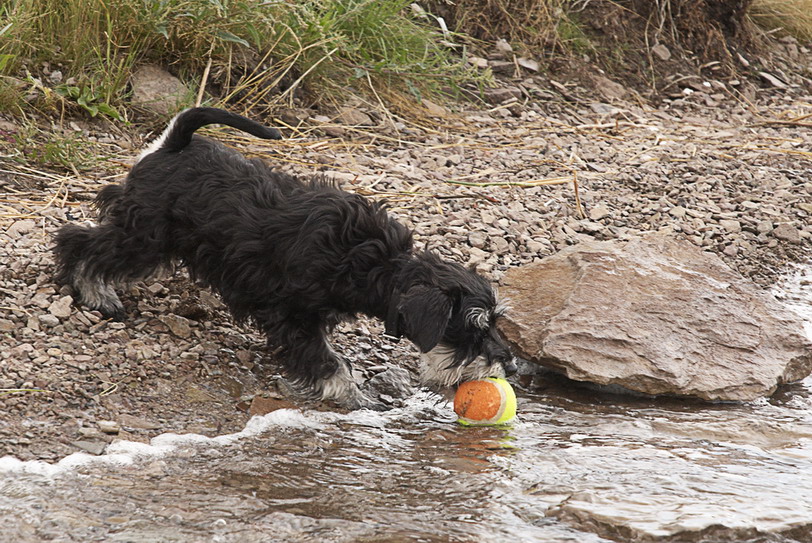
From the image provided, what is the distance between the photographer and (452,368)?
4.47 metres

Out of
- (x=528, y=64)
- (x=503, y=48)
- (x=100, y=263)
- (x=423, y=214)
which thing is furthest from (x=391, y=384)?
(x=503, y=48)

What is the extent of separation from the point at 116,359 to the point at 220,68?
13.0 feet

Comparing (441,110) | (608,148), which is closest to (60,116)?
(441,110)

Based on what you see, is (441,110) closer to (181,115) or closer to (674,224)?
(674,224)

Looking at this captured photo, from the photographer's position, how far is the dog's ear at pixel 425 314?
4141mm

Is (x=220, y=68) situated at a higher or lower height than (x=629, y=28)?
lower

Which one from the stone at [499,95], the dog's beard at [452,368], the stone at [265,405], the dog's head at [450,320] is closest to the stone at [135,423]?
the stone at [265,405]

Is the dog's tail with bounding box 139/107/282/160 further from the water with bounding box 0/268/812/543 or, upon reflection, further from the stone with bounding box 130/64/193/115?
the stone with bounding box 130/64/193/115

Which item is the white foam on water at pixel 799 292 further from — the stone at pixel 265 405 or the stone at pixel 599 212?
the stone at pixel 265 405

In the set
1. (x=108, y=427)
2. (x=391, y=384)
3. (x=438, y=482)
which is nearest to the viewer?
(x=438, y=482)

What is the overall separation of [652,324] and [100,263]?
3.01 m

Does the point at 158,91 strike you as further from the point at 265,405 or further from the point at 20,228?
the point at 265,405

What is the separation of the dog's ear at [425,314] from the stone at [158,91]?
3.90 metres

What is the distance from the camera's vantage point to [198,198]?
15.3ft
